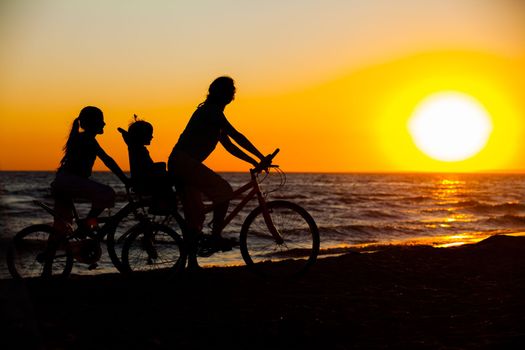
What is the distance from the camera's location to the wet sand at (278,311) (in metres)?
4.82

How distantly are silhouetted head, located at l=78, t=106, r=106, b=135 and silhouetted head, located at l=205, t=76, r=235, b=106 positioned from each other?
1329 millimetres

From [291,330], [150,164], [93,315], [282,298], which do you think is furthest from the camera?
[150,164]

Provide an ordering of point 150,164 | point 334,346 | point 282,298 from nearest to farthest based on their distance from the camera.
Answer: point 334,346, point 282,298, point 150,164

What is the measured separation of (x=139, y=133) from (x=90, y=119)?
59 centimetres

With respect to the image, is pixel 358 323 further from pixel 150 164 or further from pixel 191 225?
pixel 150 164

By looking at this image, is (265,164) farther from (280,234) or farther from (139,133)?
(139,133)

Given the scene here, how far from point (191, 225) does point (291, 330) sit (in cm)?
243

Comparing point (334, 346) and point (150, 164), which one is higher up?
point (150, 164)

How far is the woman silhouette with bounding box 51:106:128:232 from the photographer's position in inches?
266

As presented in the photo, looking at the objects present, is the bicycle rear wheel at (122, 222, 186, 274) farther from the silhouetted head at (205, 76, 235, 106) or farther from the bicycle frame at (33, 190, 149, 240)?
the silhouetted head at (205, 76, 235, 106)

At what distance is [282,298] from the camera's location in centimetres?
646

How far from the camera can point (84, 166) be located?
22.7ft

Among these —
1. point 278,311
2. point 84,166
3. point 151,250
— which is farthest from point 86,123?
point 278,311

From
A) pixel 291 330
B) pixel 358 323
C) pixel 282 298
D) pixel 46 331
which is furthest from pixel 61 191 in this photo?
pixel 358 323
